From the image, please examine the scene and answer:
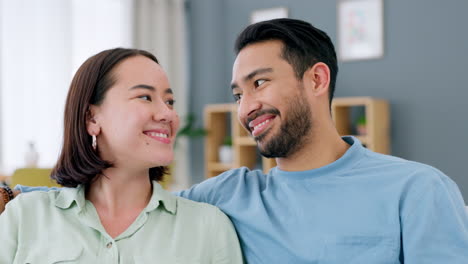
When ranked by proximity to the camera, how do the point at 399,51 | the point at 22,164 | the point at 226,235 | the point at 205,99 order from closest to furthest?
the point at 226,235 < the point at 22,164 < the point at 399,51 < the point at 205,99

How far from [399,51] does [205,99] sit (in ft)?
6.77

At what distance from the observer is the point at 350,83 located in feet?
15.8

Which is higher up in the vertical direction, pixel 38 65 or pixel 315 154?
pixel 38 65

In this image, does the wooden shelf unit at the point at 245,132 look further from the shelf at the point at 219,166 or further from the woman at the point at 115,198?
the woman at the point at 115,198

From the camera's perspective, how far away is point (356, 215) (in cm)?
137

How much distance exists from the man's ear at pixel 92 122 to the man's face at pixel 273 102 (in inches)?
17.3

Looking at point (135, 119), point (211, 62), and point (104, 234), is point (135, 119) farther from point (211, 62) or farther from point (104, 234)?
point (211, 62)

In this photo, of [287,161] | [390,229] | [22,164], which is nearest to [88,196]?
[287,161]

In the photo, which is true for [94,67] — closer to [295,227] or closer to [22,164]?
[295,227]

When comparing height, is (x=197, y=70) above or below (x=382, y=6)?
below

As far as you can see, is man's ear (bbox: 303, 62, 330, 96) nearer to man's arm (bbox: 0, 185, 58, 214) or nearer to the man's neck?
the man's neck

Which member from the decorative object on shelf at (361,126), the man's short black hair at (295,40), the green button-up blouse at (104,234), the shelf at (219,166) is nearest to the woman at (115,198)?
the green button-up blouse at (104,234)

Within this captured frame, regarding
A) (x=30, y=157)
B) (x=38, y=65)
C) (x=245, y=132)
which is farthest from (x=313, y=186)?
(x=245, y=132)

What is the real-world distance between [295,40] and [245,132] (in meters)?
3.30
